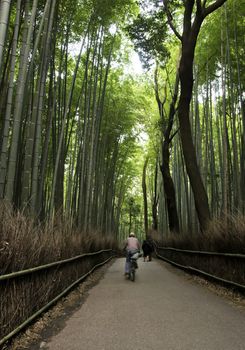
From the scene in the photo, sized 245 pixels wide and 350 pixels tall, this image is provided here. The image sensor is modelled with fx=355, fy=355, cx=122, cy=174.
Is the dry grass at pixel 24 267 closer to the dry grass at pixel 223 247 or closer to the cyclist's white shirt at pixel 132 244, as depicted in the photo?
the dry grass at pixel 223 247

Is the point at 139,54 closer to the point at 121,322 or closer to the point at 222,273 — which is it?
the point at 222,273

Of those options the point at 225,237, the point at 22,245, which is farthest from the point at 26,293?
the point at 225,237

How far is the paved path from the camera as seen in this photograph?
3.06 metres

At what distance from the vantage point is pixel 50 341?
3.18 meters

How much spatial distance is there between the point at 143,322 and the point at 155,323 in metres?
0.14

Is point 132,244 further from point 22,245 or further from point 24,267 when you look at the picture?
point 22,245

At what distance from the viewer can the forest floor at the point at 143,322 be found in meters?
3.07

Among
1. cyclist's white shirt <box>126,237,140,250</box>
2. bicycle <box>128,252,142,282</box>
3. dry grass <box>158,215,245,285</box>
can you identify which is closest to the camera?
dry grass <box>158,215,245,285</box>

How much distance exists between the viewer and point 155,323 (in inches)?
149

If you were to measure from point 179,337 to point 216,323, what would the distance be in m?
0.65

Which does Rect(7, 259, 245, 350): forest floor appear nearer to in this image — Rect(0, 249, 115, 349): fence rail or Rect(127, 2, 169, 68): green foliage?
Rect(0, 249, 115, 349): fence rail

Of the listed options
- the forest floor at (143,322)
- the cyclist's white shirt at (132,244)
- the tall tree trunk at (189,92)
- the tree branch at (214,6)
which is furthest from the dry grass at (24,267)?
the tree branch at (214,6)

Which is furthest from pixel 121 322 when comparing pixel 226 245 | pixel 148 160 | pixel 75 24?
pixel 148 160

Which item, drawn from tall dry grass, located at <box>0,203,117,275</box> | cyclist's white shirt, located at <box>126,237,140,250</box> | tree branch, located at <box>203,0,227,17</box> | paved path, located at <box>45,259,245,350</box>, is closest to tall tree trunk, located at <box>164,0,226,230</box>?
tree branch, located at <box>203,0,227,17</box>
